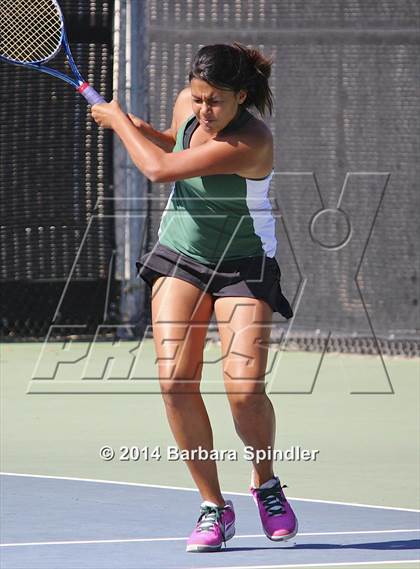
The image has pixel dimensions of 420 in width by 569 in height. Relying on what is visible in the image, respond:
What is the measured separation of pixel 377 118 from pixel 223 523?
20.2 ft

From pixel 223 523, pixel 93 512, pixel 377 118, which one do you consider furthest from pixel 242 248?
pixel 377 118

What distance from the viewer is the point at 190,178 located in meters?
4.79

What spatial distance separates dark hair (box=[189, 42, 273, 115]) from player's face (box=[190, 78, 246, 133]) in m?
0.02

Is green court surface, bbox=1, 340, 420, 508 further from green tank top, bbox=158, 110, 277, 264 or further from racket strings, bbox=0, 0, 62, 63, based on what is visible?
racket strings, bbox=0, 0, 62, 63

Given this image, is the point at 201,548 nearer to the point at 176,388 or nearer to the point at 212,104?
the point at 176,388

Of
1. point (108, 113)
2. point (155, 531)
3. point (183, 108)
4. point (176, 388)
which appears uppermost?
point (108, 113)

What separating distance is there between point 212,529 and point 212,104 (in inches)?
52.1

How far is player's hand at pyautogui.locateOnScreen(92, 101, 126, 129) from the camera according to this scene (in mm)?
4707

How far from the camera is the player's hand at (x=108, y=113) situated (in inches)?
185

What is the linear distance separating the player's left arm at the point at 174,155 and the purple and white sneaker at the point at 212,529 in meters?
1.07

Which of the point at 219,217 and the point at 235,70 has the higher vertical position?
the point at 235,70

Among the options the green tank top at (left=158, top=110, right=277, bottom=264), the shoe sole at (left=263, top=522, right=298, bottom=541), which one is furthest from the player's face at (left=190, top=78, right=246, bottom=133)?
the shoe sole at (left=263, top=522, right=298, bottom=541)

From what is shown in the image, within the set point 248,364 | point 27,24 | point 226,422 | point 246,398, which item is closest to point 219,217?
point 248,364

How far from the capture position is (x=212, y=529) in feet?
15.7
